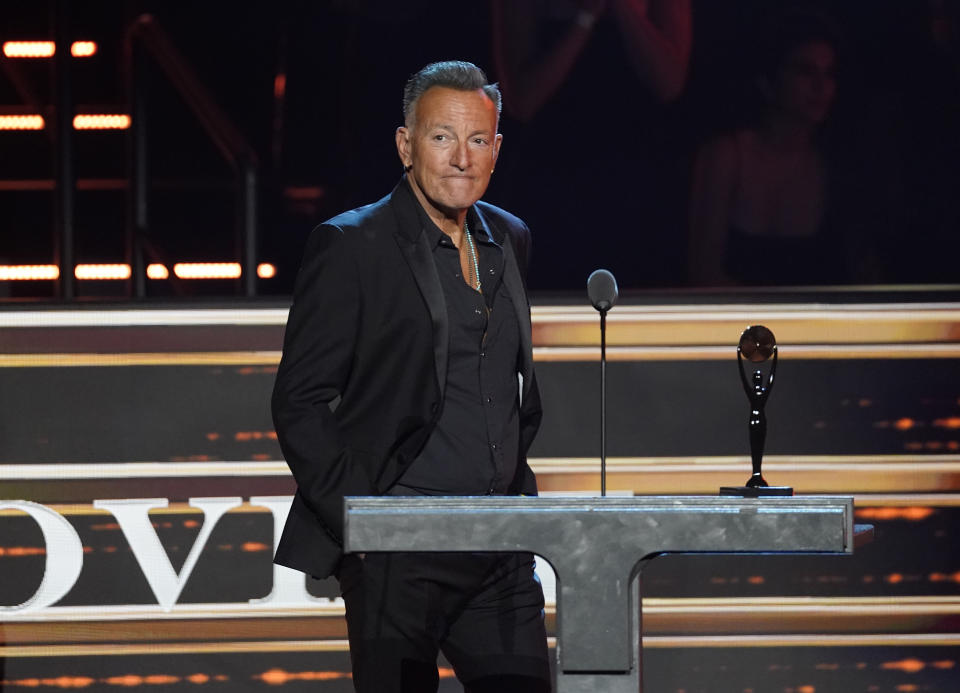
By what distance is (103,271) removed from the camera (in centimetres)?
385

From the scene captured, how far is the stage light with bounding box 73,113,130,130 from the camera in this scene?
12.6 ft

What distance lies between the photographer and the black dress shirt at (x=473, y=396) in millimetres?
2336

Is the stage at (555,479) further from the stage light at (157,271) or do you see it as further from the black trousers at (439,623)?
the black trousers at (439,623)

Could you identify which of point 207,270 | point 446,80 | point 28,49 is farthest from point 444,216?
point 28,49

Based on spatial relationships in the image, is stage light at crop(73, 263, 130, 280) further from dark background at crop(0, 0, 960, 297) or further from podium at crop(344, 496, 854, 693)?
podium at crop(344, 496, 854, 693)

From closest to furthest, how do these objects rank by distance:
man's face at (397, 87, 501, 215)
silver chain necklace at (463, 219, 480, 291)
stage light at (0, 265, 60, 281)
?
1. man's face at (397, 87, 501, 215)
2. silver chain necklace at (463, 219, 480, 291)
3. stage light at (0, 265, 60, 281)

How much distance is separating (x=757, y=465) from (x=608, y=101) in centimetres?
194

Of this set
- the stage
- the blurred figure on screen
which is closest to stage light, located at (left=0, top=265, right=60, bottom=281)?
the stage

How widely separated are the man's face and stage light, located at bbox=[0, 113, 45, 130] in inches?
73.1

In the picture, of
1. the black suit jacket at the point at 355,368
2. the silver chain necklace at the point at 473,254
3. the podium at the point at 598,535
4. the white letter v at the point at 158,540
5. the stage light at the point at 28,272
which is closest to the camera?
the podium at the point at 598,535

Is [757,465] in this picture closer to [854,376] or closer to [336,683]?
[854,376]

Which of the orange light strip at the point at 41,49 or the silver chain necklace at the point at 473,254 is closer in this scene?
the silver chain necklace at the point at 473,254

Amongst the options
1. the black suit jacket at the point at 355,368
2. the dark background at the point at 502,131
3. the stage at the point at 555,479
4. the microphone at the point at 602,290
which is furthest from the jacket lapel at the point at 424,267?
the dark background at the point at 502,131

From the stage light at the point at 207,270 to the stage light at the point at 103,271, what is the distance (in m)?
0.14
